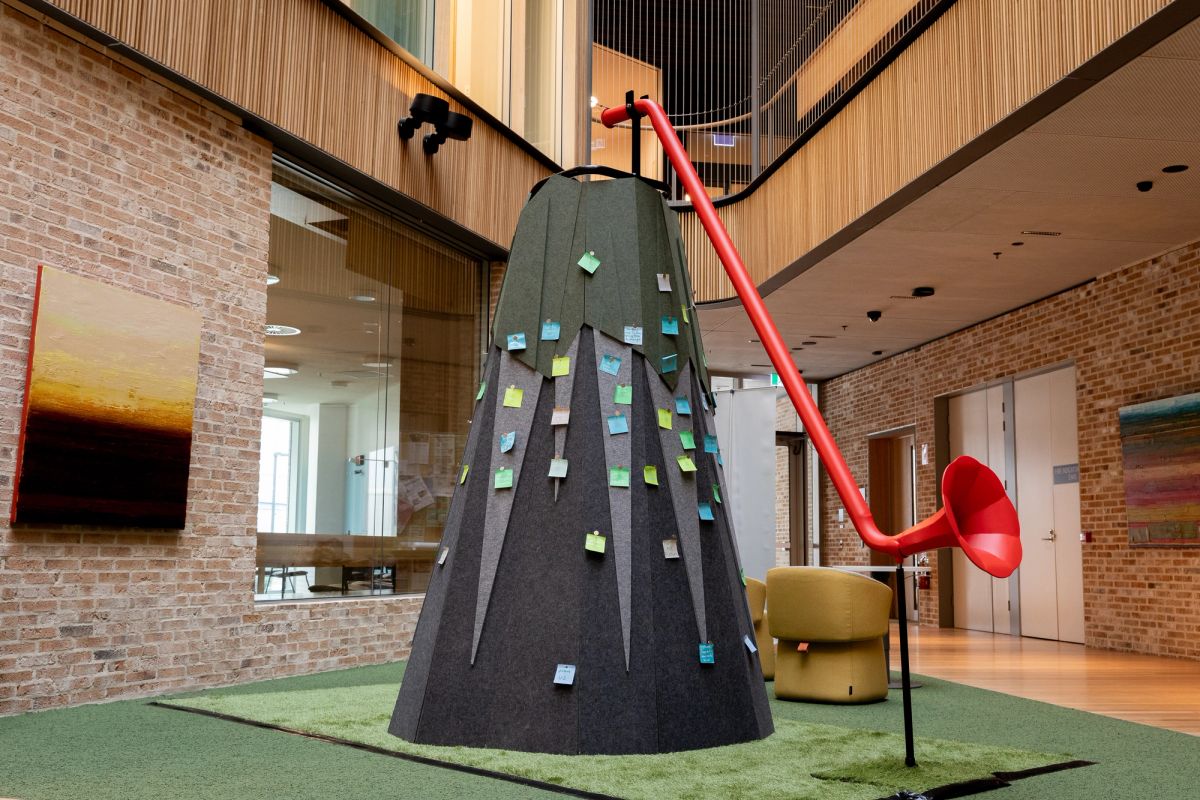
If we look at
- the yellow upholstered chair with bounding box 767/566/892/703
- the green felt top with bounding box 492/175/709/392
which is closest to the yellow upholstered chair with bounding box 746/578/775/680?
the yellow upholstered chair with bounding box 767/566/892/703

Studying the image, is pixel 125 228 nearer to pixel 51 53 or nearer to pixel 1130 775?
pixel 51 53

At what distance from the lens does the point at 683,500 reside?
394 cm

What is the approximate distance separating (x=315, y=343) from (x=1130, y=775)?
5.20 metres

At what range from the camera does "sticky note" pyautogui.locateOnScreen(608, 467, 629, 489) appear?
3789 millimetres

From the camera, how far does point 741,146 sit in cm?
1360

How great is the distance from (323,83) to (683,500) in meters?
4.21

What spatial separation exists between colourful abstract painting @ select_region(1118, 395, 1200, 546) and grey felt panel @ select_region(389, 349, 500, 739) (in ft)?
21.2

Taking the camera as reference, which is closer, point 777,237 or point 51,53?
point 51,53

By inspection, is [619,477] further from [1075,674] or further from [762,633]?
[1075,674]

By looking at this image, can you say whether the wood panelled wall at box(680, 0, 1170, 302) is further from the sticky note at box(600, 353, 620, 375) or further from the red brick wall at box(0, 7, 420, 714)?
the red brick wall at box(0, 7, 420, 714)

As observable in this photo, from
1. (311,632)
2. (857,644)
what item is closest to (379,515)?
(311,632)

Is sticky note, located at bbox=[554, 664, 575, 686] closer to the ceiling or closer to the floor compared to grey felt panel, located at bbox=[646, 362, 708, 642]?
closer to the floor

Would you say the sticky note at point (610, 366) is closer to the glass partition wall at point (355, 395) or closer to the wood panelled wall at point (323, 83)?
the wood panelled wall at point (323, 83)

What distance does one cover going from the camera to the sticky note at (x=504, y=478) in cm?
386
